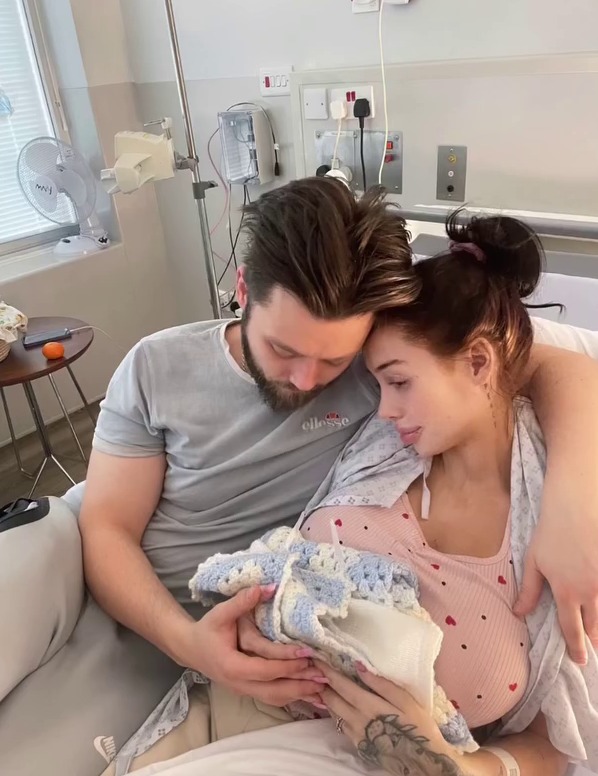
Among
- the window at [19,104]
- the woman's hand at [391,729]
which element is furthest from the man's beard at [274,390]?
the window at [19,104]

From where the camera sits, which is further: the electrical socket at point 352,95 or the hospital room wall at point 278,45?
the electrical socket at point 352,95

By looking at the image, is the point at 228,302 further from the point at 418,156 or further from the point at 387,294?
the point at 387,294

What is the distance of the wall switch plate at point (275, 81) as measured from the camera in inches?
97.0

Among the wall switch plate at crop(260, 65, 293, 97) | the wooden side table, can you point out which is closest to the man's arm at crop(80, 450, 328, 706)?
the wooden side table

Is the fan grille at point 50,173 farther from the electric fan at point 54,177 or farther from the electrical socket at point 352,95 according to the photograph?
the electrical socket at point 352,95

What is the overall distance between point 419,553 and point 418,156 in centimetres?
155

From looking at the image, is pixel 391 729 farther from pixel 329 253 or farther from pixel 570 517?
pixel 329 253

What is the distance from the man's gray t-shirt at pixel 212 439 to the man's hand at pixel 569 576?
1.43 feet

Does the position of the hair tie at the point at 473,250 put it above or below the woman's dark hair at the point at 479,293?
above

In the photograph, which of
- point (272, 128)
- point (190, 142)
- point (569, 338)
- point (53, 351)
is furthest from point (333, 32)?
point (569, 338)

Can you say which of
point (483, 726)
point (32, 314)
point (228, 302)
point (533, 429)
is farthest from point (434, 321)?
point (32, 314)

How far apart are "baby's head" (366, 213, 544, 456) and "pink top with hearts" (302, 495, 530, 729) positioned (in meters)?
0.16

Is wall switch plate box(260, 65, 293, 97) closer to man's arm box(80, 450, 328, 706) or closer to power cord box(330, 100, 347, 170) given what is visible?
power cord box(330, 100, 347, 170)

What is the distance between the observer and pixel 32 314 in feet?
9.25
